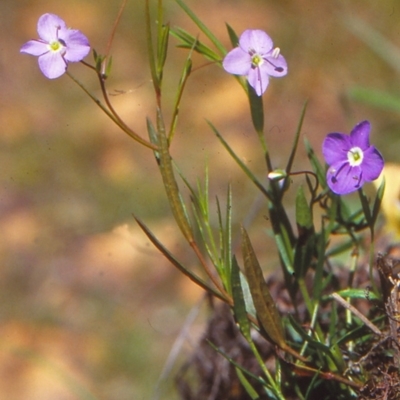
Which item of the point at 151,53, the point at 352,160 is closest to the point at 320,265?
the point at 352,160

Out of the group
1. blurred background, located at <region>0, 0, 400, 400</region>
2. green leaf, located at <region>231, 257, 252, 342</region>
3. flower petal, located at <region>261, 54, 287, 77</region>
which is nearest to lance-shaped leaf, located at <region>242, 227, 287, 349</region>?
green leaf, located at <region>231, 257, 252, 342</region>

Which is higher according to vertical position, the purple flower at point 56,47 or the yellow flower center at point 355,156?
the purple flower at point 56,47

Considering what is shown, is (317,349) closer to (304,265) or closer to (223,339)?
(304,265)

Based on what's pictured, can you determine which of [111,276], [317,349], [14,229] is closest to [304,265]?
[317,349]

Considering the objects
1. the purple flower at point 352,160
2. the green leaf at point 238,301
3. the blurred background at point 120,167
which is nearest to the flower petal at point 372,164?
the purple flower at point 352,160

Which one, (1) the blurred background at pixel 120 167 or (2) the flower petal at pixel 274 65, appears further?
(1) the blurred background at pixel 120 167

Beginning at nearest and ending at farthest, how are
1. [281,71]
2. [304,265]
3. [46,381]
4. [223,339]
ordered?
[281,71]
[304,265]
[223,339]
[46,381]

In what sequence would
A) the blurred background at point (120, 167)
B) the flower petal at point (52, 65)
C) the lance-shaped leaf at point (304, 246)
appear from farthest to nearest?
1. the blurred background at point (120, 167)
2. the lance-shaped leaf at point (304, 246)
3. the flower petal at point (52, 65)

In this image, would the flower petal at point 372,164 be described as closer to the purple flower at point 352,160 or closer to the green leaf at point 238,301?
the purple flower at point 352,160
